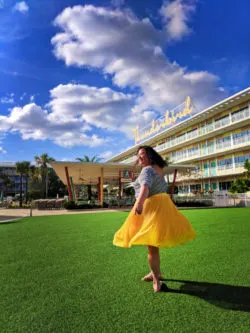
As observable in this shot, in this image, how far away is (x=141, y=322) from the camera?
2.09 metres

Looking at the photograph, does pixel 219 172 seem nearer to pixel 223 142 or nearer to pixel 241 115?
pixel 223 142

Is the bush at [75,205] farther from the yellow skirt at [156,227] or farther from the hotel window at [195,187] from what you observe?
the hotel window at [195,187]

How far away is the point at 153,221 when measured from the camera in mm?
2680

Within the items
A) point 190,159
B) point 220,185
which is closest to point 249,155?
point 220,185

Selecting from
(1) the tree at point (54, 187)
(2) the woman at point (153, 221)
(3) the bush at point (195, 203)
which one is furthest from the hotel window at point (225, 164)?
(1) the tree at point (54, 187)

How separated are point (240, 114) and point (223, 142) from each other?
4724 mm

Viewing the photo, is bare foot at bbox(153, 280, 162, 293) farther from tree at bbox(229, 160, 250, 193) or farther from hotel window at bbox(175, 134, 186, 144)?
hotel window at bbox(175, 134, 186, 144)

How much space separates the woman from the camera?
262 centimetres

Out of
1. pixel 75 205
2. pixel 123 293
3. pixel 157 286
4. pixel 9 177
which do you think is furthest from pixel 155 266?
pixel 9 177

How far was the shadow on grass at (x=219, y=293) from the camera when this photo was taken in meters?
2.38

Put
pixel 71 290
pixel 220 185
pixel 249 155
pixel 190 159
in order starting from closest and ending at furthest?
1. pixel 71 290
2. pixel 249 155
3. pixel 220 185
4. pixel 190 159

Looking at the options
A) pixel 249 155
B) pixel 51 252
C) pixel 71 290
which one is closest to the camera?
pixel 71 290

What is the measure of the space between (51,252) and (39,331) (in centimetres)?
294

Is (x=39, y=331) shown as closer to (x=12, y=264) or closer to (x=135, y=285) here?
(x=135, y=285)
